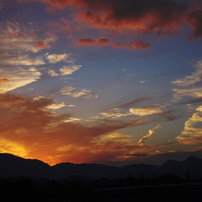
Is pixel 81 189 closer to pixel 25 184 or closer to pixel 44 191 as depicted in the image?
pixel 44 191

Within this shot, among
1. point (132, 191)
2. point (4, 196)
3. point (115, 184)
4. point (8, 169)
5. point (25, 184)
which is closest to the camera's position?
point (4, 196)

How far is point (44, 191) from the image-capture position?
3164 centimetres

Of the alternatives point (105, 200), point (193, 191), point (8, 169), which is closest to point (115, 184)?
point (193, 191)

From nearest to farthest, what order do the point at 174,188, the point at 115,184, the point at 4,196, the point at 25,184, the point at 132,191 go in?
the point at 4,196 < the point at 25,184 < the point at 132,191 < the point at 174,188 < the point at 115,184

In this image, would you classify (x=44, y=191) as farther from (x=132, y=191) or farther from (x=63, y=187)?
(x=132, y=191)

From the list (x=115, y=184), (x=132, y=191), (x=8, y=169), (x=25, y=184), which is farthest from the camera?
(x=8, y=169)

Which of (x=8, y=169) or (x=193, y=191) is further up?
(x=8, y=169)

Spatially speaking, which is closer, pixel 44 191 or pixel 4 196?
pixel 4 196

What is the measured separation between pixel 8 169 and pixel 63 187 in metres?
172

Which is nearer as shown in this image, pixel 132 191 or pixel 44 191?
pixel 44 191

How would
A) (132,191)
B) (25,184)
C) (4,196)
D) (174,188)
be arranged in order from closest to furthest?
(4,196) → (25,184) → (132,191) → (174,188)

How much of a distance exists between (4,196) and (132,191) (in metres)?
15.4

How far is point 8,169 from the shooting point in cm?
19588

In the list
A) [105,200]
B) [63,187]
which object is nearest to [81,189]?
[105,200]
